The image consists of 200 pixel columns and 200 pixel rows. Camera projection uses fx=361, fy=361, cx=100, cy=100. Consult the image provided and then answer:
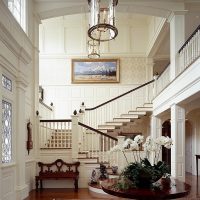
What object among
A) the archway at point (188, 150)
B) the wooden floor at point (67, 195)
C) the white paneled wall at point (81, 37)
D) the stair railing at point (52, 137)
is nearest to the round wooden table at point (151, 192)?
the wooden floor at point (67, 195)

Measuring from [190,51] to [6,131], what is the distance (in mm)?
5389

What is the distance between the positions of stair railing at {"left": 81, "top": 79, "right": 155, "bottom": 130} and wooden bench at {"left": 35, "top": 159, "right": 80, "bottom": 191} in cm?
286

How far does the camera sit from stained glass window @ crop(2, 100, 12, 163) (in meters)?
8.04

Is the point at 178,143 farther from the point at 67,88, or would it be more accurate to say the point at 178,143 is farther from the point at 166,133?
the point at 166,133

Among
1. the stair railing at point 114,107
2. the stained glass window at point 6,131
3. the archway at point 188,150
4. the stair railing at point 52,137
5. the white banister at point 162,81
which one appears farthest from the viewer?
the archway at point 188,150

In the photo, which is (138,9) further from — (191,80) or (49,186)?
(49,186)

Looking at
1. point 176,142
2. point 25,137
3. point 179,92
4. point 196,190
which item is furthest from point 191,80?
point 25,137

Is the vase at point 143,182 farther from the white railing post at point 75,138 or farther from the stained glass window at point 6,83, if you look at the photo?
the white railing post at point 75,138

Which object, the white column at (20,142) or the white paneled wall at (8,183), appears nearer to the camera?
the white paneled wall at (8,183)

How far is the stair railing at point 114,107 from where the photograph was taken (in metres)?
14.4

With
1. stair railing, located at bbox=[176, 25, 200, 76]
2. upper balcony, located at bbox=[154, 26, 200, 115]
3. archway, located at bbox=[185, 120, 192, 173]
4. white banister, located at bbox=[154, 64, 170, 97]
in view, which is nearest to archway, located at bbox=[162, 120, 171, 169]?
archway, located at bbox=[185, 120, 192, 173]

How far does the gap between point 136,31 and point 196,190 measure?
888 cm

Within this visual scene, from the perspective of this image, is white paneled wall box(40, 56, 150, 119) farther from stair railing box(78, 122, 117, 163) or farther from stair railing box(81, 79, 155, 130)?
stair railing box(78, 122, 117, 163)

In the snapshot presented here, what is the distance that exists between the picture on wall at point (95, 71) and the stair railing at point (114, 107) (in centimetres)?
183
